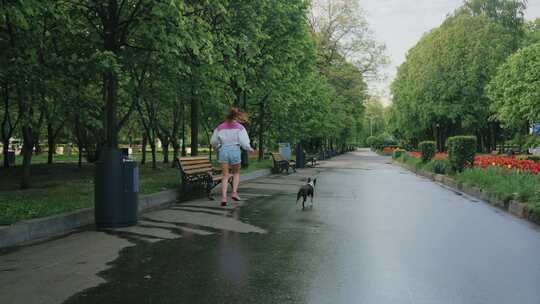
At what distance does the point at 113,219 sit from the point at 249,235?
224cm

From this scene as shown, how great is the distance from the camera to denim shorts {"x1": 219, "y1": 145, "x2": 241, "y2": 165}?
1086 cm

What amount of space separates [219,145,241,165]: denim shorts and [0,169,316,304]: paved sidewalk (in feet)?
3.88

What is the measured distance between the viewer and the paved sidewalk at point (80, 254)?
468cm

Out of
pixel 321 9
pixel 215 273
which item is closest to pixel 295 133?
pixel 321 9

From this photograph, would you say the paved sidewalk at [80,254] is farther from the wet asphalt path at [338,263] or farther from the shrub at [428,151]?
the shrub at [428,151]

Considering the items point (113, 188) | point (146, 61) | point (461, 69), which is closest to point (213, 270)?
point (113, 188)

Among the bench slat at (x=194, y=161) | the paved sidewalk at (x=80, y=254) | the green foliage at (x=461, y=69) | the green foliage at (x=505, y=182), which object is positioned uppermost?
the green foliage at (x=461, y=69)

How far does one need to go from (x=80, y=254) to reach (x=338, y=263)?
3.08m

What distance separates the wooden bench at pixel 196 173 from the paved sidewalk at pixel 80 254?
7.50ft

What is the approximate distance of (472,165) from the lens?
746 inches

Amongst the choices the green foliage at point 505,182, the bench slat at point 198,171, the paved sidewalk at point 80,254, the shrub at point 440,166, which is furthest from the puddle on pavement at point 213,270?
the shrub at point 440,166

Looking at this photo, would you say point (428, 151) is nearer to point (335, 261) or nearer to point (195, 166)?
point (195, 166)

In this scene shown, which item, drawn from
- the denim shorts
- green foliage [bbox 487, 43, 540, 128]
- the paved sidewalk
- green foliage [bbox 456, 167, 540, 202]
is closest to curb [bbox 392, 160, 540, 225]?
green foliage [bbox 456, 167, 540, 202]

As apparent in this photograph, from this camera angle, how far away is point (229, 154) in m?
10.9
